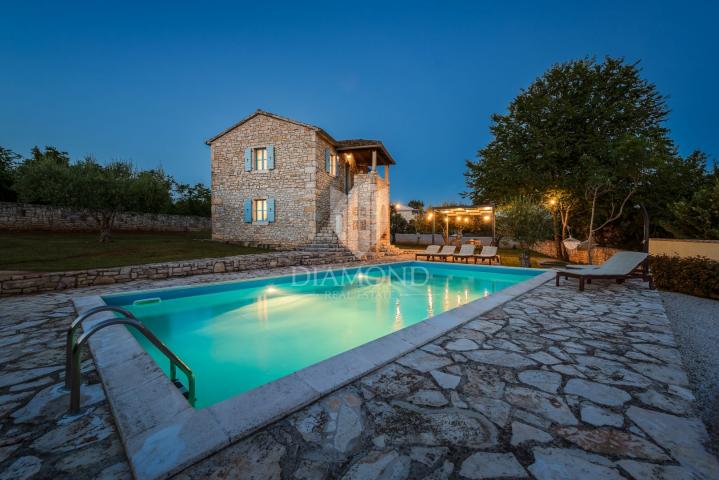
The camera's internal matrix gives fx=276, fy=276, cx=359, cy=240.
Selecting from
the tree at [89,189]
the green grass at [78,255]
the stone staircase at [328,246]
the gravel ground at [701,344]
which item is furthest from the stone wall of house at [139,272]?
the gravel ground at [701,344]

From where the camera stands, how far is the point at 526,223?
442 inches

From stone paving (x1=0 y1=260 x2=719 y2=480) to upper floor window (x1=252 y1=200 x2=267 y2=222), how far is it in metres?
11.7

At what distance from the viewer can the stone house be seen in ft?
45.0

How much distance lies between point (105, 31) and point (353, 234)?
192 ft

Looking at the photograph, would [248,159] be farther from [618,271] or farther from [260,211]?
[618,271]

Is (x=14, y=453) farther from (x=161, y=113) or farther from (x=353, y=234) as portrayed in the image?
(x=161, y=113)

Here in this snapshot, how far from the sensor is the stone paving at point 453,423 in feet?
4.72

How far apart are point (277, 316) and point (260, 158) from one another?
10846 millimetres

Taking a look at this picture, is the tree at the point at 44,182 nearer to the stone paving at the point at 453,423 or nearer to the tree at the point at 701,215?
the stone paving at the point at 453,423

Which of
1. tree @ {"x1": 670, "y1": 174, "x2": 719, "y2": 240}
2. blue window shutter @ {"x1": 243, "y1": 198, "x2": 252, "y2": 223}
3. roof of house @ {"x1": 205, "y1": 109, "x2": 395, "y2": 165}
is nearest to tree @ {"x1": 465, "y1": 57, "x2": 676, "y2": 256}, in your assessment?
tree @ {"x1": 670, "y1": 174, "x2": 719, "y2": 240}

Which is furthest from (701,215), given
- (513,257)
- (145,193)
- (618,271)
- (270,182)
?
(145,193)

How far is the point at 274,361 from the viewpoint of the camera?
4.32 m

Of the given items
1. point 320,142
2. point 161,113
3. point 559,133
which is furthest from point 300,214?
point 161,113

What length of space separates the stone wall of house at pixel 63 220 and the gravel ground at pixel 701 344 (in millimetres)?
23048
